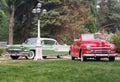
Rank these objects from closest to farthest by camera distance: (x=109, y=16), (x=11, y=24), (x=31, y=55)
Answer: (x=31, y=55), (x=11, y=24), (x=109, y=16)

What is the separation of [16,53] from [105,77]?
17114mm

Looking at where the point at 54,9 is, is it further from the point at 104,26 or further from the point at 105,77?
the point at 104,26

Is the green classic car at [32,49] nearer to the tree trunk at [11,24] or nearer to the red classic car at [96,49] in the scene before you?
the red classic car at [96,49]

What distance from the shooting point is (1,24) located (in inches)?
2301

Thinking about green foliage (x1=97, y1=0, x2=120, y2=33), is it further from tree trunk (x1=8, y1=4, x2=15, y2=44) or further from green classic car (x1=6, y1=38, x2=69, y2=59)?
green classic car (x1=6, y1=38, x2=69, y2=59)

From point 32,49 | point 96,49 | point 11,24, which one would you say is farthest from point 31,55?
point 11,24

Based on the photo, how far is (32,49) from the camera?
28109 millimetres

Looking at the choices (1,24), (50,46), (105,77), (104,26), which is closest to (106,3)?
(104,26)

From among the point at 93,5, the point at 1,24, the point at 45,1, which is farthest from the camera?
the point at 93,5

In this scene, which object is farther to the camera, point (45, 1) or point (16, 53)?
point (45, 1)

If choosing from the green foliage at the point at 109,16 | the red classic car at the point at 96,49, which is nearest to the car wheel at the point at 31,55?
the red classic car at the point at 96,49

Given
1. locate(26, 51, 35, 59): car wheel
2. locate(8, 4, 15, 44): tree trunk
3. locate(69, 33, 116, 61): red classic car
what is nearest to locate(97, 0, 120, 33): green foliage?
locate(8, 4, 15, 44): tree trunk

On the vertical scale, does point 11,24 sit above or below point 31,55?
above

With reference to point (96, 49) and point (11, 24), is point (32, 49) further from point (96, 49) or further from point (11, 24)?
point (11, 24)
